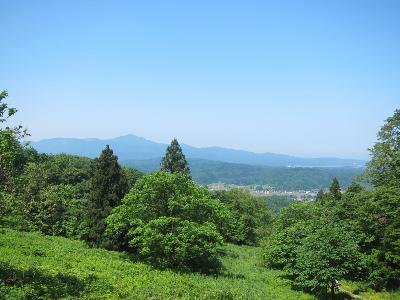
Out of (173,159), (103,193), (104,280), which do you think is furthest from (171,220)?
(173,159)

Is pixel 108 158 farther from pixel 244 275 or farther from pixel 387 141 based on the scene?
pixel 387 141

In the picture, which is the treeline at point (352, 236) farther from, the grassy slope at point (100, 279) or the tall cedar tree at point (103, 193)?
the tall cedar tree at point (103, 193)

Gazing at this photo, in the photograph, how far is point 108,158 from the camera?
40312mm

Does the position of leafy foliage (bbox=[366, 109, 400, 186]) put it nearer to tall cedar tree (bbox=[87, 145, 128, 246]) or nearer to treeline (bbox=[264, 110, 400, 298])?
treeline (bbox=[264, 110, 400, 298])

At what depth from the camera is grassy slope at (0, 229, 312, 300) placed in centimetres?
1856

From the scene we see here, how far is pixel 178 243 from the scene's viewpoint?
29.5 meters

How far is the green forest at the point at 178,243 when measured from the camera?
19344 mm

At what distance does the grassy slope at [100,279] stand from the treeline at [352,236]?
6.79 ft

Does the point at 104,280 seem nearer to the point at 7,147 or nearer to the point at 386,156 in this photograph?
the point at 7,147

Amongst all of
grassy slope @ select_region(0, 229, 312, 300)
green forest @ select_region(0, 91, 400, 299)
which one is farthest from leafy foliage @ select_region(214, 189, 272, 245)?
grassy slope @ select_region(0, 229, 312, 300)

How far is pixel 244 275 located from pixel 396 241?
38.3 ft

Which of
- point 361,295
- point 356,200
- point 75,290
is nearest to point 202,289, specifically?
point 75,290

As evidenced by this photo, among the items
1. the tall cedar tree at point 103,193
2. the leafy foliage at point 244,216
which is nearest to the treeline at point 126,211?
the tall cedar tree at point 103,193

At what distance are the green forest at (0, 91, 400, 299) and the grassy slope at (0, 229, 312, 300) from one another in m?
0.08
